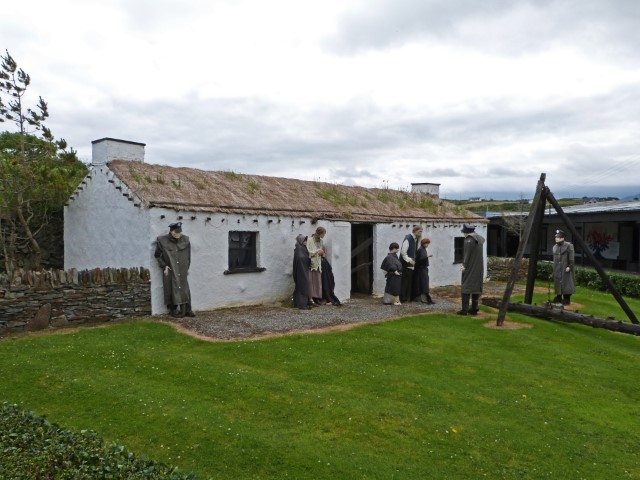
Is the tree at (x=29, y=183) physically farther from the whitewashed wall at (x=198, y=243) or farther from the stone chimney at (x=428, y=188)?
the stone chimney at (x=428, y=188)

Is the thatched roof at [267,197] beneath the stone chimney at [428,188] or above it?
beneath

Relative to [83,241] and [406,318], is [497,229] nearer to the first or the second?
[406,318]

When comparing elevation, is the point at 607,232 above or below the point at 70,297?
above

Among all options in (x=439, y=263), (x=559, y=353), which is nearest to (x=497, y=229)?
(x=439, y=263)

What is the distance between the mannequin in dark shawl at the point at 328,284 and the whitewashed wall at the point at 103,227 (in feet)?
16.7

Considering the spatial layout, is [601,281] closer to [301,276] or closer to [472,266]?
[472,266]

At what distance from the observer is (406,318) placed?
13.0 metres

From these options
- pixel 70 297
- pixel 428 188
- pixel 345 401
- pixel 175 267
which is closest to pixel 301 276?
pixel 175 267

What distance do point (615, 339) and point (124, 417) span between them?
36.5 feet

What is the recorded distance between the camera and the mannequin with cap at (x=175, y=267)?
12234mm

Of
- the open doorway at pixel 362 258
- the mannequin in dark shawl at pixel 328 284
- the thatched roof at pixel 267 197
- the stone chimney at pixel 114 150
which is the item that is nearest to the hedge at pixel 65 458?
the thatched roof at pixel 267 197

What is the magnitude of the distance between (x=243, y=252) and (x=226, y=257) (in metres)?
0.85

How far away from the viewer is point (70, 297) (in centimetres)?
1119

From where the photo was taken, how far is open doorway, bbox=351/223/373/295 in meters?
17.8
